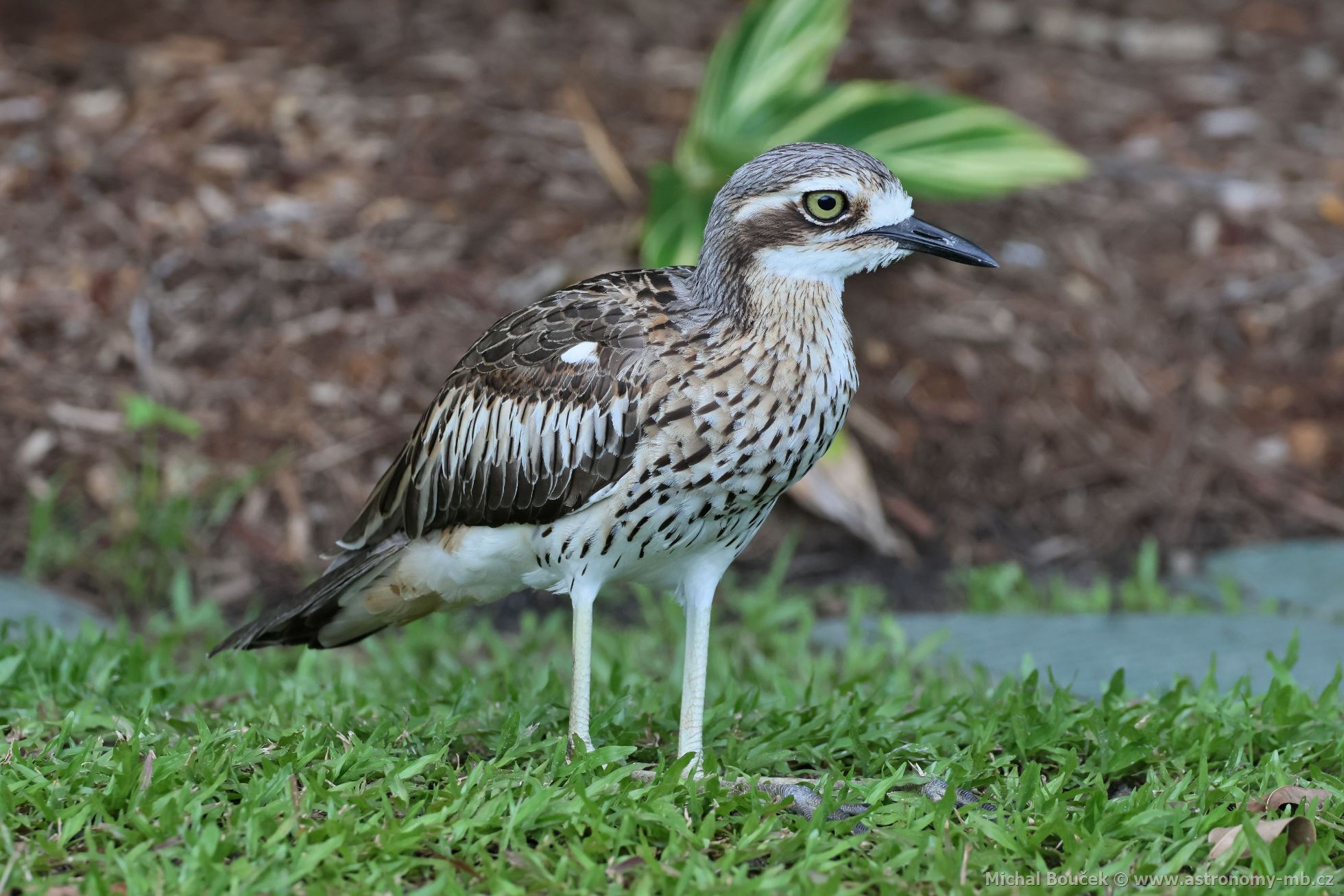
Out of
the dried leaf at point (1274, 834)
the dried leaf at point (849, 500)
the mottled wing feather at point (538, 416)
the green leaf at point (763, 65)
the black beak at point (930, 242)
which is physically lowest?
the dried leaf at point (849, 500)

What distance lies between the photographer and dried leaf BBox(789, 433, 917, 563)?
738cm

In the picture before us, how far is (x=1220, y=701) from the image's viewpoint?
4.72 meters

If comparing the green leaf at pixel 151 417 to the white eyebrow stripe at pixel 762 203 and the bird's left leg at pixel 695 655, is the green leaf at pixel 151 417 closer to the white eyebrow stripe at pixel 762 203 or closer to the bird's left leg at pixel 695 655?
the bird's left leg at pixel 695 655

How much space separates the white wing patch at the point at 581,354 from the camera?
13.6ft

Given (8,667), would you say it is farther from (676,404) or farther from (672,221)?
(672,221)

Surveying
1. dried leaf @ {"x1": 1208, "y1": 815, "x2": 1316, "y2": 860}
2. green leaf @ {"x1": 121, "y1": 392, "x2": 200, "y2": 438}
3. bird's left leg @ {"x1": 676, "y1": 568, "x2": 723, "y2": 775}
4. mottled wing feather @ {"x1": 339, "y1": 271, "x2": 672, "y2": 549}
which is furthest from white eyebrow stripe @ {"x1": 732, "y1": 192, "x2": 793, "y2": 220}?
green leaf @ {"x1": 121, "y1": 392, "x2": 200, "y2": 438}

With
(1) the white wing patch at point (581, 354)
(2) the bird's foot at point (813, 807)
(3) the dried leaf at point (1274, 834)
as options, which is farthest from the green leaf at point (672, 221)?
(3) the dried leaf at point (1274, 834)

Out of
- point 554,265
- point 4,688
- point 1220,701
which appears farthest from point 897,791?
point 554,265

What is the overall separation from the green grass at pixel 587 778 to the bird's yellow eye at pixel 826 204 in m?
1.45

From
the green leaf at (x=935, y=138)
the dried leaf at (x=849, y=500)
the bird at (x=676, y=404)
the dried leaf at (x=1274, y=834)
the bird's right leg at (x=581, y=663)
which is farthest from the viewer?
the green leaf at (x=935, y=138)

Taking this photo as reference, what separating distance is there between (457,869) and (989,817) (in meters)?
1.32

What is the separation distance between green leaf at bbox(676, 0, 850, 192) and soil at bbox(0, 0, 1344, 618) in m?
0.82

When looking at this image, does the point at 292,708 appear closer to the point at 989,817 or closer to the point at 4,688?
the point at 4,688

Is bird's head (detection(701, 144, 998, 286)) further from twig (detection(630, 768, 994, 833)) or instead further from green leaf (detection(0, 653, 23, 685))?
green leaf (detection(0, 653, 23, 685))
